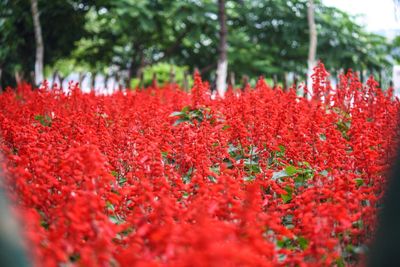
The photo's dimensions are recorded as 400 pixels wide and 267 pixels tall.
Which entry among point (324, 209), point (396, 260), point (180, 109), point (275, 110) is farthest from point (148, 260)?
point (180, 109)

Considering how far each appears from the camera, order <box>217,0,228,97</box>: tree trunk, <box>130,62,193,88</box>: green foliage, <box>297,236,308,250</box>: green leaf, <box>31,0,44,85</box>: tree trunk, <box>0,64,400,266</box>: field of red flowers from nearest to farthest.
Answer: <box>0,64,400,266</box>: field of red flowers < <box>297,236,308,250</box>: green leaf < <box>217,0,228,97</box>: tree trunk < <box>31,0,44,85</box>: tree trunk < <box>130,62,193,88</box>: green foliage

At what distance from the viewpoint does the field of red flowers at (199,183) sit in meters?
2.34

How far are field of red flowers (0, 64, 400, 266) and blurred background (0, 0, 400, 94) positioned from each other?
7643 millimetres

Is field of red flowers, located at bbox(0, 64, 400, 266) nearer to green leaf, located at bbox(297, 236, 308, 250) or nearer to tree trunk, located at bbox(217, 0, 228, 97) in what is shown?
green leaf, located at bbox(297, 236, 308, 250)

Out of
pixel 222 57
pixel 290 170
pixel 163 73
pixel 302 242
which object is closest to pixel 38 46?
pixel 163 73

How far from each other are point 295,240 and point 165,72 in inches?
539

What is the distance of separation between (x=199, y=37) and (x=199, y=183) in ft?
40.8

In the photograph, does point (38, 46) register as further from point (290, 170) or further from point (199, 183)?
point (199, 183)

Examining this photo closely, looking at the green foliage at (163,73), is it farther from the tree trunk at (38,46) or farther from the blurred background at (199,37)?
the tree trunk at (38,46)

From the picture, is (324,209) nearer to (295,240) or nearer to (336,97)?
(295,240)

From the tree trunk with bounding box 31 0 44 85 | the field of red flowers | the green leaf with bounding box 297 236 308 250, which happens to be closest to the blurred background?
the tree trunk with bounding box 31 0 44 85

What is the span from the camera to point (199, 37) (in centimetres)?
1523

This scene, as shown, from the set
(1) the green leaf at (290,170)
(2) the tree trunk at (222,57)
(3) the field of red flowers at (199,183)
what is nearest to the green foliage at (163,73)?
(2) the tree trunk at (222,57)

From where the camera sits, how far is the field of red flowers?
2.34 meters
